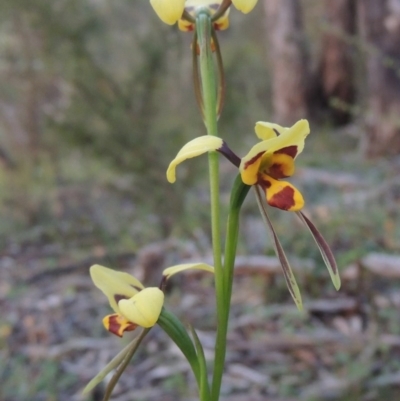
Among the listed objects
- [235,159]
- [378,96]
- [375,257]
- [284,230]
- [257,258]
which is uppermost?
[378,96]

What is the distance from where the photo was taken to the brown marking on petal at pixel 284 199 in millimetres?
625

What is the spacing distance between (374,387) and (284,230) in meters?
1.13

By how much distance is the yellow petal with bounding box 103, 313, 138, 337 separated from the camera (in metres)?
0.69

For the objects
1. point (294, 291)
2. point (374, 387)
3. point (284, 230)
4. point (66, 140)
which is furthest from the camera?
point (66, 140)

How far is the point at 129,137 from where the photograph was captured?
272 centimetres

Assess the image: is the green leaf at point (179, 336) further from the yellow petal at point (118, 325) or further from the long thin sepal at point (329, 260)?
the long thin sepal at point (329, 260)

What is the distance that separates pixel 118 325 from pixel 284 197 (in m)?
0.30

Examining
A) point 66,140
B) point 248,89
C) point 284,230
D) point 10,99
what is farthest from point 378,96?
point 10,99

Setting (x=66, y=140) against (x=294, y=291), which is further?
(x=66, y=140)

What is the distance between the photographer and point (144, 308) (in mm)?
632

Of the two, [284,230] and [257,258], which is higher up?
[284,230]

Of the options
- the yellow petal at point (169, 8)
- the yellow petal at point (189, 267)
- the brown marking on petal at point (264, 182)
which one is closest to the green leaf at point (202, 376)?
the yellow petal at point (189, 267)

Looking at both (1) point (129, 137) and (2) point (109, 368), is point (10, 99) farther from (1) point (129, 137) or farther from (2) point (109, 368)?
(2) point (109, 368)

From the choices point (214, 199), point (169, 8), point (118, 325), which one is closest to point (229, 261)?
point (214, 199)
